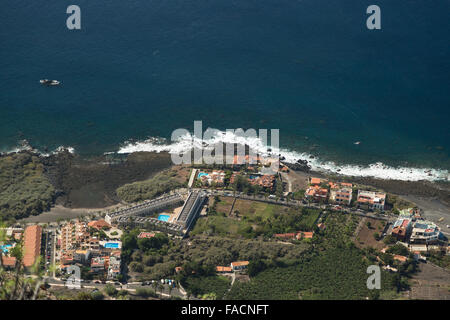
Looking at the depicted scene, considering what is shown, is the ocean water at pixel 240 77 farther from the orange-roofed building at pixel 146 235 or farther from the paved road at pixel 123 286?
the paved road at pixel 123 286

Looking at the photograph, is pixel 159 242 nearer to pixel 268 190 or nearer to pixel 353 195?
pixel 268 190

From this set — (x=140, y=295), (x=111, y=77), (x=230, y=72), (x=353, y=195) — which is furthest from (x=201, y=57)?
(x=140, y=295)

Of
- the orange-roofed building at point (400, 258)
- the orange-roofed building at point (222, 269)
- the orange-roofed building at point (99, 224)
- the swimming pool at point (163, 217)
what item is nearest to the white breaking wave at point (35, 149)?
the orange-roofed building at point (99, 224)

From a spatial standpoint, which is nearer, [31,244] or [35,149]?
[31,244]

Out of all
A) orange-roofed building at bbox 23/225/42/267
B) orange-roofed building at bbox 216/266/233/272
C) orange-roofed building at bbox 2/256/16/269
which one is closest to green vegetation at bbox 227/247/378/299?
orange-roofed building at bbox 216/266/233/272

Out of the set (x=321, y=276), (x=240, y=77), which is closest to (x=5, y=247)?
(x=321, y=276)

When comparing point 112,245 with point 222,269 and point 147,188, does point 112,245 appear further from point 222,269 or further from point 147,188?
point 147,188

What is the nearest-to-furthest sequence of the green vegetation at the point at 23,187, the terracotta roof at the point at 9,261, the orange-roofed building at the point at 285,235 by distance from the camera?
the terracotta roof at the point at 9,261 < the orange-roofed building at the point at 285,235 < the green vegetation at the point at 23,187
